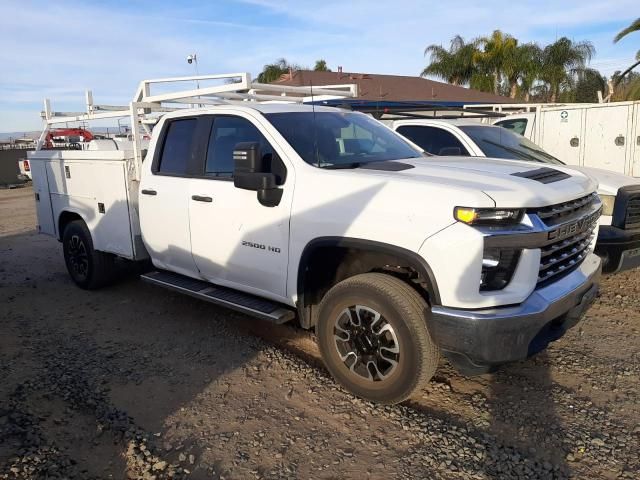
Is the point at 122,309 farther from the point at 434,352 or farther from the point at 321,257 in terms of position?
the point at 434,352

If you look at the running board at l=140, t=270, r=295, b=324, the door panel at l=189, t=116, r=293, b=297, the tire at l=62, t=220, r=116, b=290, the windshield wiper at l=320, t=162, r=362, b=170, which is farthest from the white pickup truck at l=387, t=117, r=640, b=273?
the tire at l=62, t=220, r=116, b=290

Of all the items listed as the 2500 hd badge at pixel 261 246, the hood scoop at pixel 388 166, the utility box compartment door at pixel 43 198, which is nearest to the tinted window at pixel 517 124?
the hood scoop at pixel 388 166

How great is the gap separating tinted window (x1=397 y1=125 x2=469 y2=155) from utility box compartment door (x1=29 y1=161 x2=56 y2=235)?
4597 millimetres

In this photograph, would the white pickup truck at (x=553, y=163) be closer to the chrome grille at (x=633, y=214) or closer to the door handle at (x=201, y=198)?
the chrome grille at (x=633, y=214)

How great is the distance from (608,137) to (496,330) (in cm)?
844

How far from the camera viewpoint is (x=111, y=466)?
3115 millimetres

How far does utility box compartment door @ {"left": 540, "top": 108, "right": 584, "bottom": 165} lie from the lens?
10.2 m

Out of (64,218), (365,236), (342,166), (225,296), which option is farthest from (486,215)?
(64,218)

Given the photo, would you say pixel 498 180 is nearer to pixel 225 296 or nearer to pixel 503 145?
pixel 225 296

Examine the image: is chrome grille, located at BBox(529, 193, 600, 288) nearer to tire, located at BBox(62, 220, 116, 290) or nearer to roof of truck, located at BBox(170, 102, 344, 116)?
roof of truck, located at BBox(170, 102, 344, 116)

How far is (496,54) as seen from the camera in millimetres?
33969

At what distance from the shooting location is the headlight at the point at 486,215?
304cm

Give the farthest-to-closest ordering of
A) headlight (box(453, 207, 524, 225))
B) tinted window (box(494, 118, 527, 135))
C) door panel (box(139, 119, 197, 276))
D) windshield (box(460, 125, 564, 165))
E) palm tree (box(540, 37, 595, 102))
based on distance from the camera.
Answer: palm tree (box(540, 37, 595, 102)), tinted window (box(494, 118, 527, 135)), windshield (box(460, 125, 564, 165)), door panel (box(139, 119, 197, 276)), headlight (box(453, 207, 524, 225))

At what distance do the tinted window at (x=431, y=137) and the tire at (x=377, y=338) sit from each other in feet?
12.6
